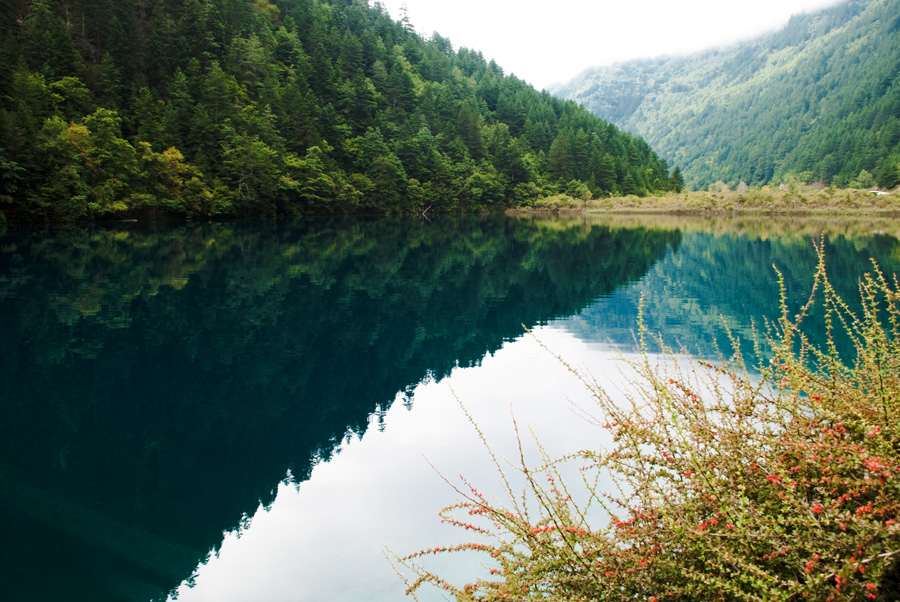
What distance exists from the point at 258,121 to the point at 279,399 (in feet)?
196

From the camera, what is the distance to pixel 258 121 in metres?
63.2

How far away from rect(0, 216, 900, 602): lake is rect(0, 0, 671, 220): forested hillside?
25.9m

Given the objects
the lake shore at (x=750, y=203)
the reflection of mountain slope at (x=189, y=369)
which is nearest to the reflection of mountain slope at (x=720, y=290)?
the reflection of mountain slope at (x=189, y=369)

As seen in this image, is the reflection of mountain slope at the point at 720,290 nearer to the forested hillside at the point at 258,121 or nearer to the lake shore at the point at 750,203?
the lake shore at the point at 750,203

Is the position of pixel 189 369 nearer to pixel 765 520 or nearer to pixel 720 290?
pixel 765 520

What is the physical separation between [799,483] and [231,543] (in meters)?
5.20

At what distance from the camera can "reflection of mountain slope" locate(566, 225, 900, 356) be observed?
15578 mm

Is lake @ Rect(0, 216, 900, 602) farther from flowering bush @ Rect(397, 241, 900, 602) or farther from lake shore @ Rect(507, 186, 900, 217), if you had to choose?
lake shore @ Rect(507, 186, 900, 217)

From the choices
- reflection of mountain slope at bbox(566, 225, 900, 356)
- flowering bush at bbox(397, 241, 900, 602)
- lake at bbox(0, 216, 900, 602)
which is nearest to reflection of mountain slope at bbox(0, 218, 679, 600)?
lake at bbox(0, 216, 900, 602)

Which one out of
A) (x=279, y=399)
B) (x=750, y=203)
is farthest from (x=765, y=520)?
(x=750, y=203)

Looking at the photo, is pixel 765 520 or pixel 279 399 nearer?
pixel 765 520

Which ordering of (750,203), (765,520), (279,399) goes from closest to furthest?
(765,520) → (279,399) → (750,203)

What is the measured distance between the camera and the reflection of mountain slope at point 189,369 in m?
6.08

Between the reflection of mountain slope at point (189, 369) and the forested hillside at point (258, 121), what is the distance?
840 inches
